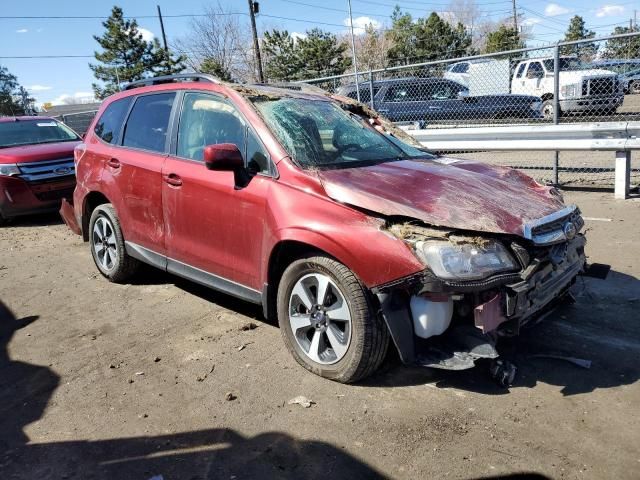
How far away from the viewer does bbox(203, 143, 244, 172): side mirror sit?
366 cm

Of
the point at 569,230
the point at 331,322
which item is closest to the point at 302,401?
the point at 331,322

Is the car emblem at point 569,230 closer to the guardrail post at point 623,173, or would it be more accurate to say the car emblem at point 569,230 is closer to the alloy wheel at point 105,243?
the alloy wheel at point 105,243

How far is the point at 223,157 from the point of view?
3678mm

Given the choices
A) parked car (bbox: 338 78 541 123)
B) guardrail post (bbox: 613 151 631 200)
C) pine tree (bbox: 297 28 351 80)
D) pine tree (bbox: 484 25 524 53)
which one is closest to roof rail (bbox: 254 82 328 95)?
guardrail post (bbox: 613 151 631 200)

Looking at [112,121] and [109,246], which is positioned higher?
[112,121]

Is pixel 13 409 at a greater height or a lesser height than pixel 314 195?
lesser

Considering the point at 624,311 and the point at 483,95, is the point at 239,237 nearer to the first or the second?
the point at 624,311

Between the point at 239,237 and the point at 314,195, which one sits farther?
the point at 239,237

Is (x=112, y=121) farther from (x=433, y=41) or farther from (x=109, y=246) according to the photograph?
(x=433, y=41)

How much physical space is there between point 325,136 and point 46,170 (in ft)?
20.9

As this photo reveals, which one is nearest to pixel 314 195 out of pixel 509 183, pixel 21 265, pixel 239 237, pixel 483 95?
pixel 239 237

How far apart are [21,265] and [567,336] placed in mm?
6022

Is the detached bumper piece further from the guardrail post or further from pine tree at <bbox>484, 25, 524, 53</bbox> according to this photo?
pine tree at <bbox>484, 25, 524, 53</bbox>

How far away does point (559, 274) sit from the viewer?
348 cm
